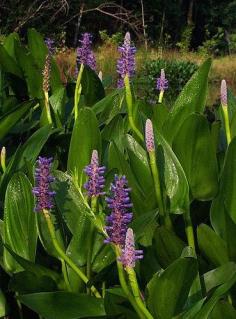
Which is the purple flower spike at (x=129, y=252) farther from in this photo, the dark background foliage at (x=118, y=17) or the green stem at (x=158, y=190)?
the dark background foliage at (x=118, y=17)

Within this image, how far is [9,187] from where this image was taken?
1523 mm

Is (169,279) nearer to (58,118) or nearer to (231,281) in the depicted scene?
(231,281)

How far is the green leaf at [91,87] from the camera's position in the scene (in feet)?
7.61

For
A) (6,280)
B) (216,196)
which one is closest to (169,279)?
(216,196)

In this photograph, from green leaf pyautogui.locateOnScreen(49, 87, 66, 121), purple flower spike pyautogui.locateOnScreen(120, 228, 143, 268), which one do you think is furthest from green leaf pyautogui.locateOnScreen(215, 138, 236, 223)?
green leaf pyautogui.locateOnScreen(49, 87, 66, 121)

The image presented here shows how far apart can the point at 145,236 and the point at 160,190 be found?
0.12m

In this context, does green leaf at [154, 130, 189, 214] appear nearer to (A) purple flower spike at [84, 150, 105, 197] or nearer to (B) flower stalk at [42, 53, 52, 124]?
(A) purple flower spike at [84, 150, 105, 197]

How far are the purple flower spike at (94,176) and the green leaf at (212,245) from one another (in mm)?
201

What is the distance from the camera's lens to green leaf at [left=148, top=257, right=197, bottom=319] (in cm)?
114

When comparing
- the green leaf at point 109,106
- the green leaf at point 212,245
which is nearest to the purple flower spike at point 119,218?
the green leaf at point 212,245

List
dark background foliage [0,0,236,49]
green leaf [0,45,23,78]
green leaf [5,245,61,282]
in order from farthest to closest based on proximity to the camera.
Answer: dark background foliage [0,0,236,49]
green leaf [0,45,23,78]
green leaf [5,245,61,282]

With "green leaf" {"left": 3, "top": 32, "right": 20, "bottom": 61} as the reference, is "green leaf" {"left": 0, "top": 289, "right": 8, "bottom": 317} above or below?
below

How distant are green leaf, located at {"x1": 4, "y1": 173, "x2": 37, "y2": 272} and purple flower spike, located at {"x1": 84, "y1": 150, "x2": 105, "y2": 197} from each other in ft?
0.87

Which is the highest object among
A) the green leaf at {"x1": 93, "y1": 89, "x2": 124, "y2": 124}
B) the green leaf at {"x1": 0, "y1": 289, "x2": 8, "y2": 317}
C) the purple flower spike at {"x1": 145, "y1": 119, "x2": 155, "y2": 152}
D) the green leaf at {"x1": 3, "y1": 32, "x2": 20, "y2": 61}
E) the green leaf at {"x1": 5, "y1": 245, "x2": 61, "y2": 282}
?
the green leaf at {"x1": 3, "y1": 32, "x2": 20, "y2": 61}
